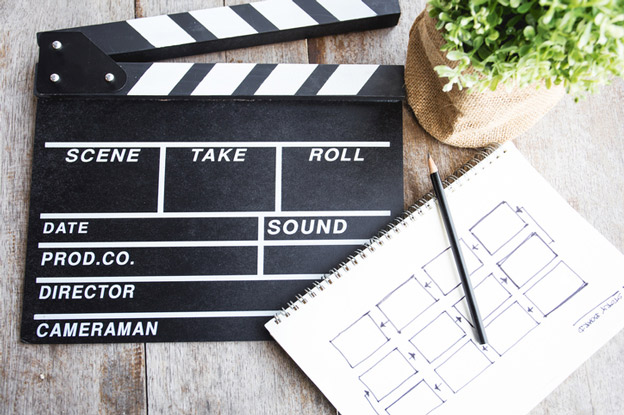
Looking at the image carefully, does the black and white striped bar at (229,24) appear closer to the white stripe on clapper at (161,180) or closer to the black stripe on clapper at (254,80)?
the black stripe on clapper at (254,80)

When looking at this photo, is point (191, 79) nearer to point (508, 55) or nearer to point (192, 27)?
point (192, 27)

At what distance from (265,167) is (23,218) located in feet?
1.41

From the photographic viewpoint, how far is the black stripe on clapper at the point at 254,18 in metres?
0.82

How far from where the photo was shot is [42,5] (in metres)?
0.85

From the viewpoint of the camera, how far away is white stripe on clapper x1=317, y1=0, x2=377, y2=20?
0.82m

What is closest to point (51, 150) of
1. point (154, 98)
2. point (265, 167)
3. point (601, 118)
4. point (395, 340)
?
point (154, 98)

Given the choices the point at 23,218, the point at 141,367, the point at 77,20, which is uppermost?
the point at 77,20

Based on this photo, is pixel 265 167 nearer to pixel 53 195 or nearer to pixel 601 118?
pixel 53 195

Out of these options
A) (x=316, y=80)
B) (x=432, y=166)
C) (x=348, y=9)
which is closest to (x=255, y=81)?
(x=316, y=80)

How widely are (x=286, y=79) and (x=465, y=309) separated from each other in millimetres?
491

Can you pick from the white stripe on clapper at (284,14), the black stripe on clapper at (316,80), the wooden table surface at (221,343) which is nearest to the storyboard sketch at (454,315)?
the wooden table surface at (221,343)

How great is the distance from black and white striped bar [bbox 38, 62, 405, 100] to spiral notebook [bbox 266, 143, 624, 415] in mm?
220

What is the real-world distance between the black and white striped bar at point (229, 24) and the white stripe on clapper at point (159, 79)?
0.13ft

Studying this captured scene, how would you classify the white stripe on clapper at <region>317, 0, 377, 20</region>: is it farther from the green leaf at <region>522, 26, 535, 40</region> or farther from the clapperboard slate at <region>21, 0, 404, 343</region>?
the green leaf at <region>522, 26, 535, 40</region>
